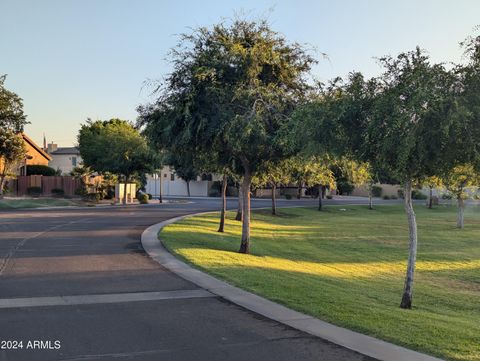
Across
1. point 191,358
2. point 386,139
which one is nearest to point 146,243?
point 386,139

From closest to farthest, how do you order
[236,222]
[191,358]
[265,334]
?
[191,358]
[265,334]
[236,222]

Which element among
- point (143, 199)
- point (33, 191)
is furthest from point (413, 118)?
point (33, 191)

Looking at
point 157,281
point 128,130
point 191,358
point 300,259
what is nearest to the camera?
point 191,358

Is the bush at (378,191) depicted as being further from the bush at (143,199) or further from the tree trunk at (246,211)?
the tree trunk at (246,211)

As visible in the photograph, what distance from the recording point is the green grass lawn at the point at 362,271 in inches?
306

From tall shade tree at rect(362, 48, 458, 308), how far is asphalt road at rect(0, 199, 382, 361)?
4.05 m

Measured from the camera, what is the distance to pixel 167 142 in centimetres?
1596

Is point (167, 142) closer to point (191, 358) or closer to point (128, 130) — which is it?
point (191, 358)

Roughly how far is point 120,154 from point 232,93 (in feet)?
117

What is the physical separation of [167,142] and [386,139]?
8202mm

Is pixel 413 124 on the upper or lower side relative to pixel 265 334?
upper

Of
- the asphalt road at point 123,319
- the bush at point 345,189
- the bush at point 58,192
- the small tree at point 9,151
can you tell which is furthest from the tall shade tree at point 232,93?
the bush at point 345,189

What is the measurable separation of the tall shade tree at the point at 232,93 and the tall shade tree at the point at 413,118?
4.92 m

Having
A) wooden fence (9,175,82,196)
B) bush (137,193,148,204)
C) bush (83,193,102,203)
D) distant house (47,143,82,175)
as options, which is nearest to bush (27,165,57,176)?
wooden fence (9,175,82,196)
